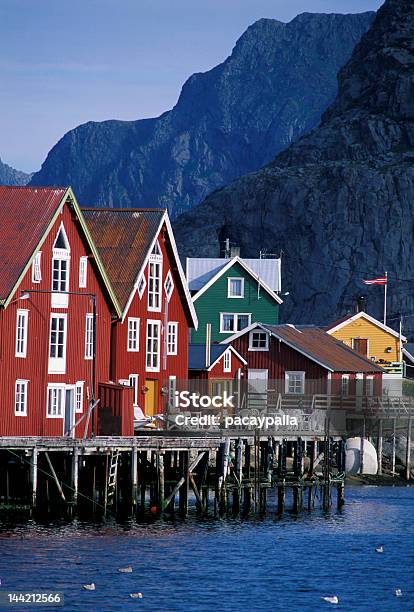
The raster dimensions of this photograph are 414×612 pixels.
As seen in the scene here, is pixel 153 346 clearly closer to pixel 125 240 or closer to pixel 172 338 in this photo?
pixel 172 338

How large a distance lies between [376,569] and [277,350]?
4305 cm

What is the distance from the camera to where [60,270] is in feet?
205

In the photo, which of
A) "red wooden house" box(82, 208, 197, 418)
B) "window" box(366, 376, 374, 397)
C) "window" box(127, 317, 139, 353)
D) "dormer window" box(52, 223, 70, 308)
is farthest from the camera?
"window" box(366, 376, 374, 397)

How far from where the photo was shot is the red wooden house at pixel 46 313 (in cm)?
5919

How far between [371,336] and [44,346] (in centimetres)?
5166

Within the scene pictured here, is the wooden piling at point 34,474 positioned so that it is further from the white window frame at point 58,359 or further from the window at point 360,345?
the window at point 360,345

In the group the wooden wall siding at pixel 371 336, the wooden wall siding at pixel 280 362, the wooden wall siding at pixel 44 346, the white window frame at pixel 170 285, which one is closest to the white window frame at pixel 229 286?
the wooden wall siding at pixel 371 336

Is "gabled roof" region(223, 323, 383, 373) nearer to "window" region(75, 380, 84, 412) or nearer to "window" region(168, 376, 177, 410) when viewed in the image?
"window" region(168, 376, 177, 410)

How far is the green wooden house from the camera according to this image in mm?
106812

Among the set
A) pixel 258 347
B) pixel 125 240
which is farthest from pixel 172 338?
pixel 258 347

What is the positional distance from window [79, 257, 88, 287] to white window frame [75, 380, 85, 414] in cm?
440

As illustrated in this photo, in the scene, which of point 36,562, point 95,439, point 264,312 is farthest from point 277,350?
point 36,562

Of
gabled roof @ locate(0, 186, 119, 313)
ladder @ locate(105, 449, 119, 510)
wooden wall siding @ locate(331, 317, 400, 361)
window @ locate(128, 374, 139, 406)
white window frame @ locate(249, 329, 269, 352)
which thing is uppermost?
→ gabled roof @ locate(0, 186, 119, 313)

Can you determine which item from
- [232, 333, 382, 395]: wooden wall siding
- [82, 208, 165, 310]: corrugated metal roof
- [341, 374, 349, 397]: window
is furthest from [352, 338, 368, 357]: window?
[82, 208, 165, 310]: corrugated metal roof
